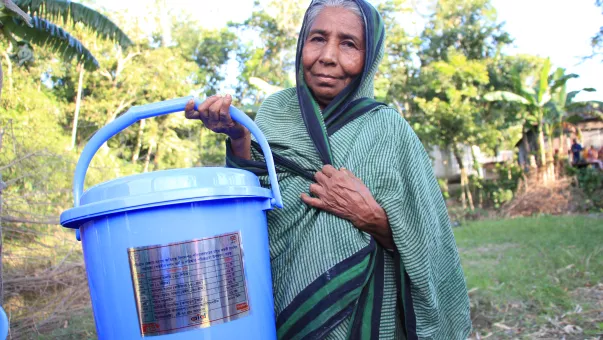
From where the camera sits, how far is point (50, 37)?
563cm

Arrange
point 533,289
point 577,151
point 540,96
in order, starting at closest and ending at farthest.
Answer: point 533,289
point 540,96
point 577,151

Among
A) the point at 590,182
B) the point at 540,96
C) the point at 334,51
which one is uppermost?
the point at 540,96

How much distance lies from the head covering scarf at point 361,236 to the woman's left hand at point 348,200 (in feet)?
0.08

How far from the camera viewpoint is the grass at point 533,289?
130 inches

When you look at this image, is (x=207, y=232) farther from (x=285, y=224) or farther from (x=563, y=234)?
(x=563, y=234)

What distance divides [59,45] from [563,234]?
7.56m

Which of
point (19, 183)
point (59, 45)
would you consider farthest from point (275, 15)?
point (19, 183)

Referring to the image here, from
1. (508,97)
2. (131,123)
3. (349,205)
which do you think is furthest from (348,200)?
(508,97)

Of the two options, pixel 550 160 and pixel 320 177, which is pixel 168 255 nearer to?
pixel 320 177

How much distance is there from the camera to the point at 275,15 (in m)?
15.8

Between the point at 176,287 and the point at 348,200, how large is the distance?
1.64 feet

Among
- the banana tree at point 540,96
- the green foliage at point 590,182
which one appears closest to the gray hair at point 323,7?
the banana tree at point 540,96

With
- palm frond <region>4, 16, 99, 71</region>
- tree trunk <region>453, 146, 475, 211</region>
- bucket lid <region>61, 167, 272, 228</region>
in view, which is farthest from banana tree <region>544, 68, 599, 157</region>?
bucket lid <region>61, 167, 272, 228</region>

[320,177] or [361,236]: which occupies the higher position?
[320,177]
